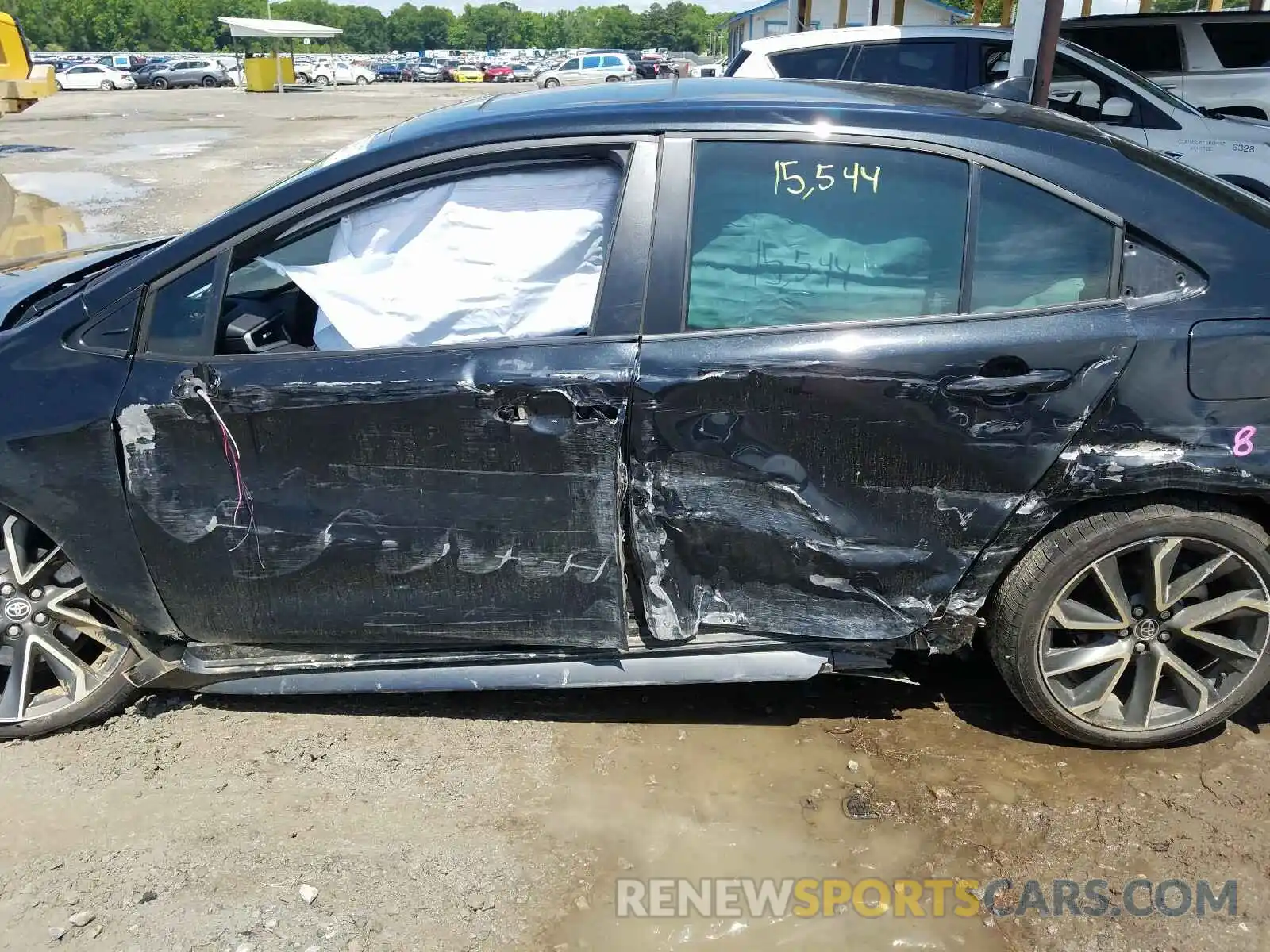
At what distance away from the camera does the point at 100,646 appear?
10.2 ft

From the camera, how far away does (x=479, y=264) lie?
9.03ft

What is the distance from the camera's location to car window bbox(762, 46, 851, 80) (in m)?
Result: 8.82

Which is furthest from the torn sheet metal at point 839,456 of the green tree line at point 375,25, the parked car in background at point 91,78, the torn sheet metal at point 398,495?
the green tree line at point 375,25

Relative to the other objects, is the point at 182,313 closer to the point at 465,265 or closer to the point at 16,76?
the point at 465,265

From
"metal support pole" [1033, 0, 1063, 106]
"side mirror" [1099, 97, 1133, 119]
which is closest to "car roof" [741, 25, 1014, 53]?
"side mirror" [1099, 97, 1133, 119]

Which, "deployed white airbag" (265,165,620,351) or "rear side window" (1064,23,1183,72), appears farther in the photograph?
"rear side window" (1064,23,1183,72)

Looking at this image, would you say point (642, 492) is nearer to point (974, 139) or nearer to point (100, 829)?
point (974, 139)

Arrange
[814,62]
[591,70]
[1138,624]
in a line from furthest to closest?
[591,70] < [814,62] < [1138,624]

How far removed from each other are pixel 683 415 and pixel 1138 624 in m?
1.46

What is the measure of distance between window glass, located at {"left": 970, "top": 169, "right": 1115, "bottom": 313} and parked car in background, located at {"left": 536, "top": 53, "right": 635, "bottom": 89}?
4312cm

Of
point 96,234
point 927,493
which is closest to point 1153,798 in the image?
point 927,493

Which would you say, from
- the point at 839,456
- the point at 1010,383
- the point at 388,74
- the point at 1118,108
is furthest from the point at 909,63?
the point at 388,74

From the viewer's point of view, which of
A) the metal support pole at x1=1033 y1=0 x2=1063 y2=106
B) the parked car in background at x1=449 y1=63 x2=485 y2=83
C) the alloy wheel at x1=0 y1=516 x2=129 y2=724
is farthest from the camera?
the parked car in background at x1=449 y1=63 x2=485 y2=83

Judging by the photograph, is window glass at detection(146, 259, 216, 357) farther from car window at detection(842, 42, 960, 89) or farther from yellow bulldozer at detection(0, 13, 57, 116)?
yellow bulldozer at detection(0, 13, 57, 116)
